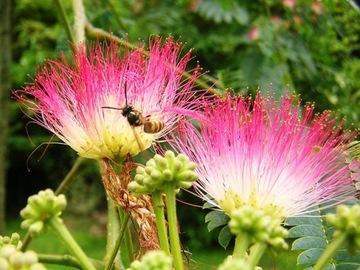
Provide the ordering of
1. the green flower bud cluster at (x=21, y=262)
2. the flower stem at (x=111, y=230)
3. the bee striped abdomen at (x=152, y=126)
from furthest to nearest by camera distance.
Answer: the flower stem at (x=111, y=230), the bee striped abdomen at (x=152, y=126), the green flower bud cluster at (x=21, y=262)

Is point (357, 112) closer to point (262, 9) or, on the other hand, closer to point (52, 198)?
point (262, 9)

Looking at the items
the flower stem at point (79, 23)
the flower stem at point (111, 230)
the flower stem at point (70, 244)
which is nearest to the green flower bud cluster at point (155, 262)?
the flower stem at point (70, 244)

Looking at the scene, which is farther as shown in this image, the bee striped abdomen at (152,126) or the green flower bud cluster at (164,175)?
the bee striped abdomen at (152,126)

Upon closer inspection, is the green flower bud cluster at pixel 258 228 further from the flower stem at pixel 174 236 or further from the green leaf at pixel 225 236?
the green leaf at pixel 225 236

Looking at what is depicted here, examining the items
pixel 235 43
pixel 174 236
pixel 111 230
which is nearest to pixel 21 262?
pixel 174 236

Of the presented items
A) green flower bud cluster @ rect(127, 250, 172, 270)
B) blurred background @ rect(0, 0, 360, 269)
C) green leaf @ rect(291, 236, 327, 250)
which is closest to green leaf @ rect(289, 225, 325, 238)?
green leaf @ rect(291, 236, 327, 250)

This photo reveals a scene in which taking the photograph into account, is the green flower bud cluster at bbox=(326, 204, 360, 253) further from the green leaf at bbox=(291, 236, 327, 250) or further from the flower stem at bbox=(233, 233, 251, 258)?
the green leaf at bbox=(291, 236, 327, 250)

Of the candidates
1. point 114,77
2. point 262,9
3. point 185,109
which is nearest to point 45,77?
point 114,77

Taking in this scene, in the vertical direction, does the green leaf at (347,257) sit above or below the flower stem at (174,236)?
below
